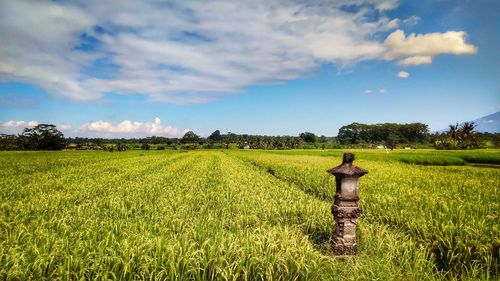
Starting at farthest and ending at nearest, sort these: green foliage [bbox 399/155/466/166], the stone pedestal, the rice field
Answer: green foliage [bbox 399/155/466/166] → the stone pedestal → the rice field

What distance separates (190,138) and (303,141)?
5702 cm

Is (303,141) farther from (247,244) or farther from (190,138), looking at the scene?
(247,244)

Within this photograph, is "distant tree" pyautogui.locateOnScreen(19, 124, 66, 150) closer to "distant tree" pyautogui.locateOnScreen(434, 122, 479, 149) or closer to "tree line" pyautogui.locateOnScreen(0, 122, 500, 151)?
"tree line" pyautogui.locateOnScreen(0, 122, 500, 151)

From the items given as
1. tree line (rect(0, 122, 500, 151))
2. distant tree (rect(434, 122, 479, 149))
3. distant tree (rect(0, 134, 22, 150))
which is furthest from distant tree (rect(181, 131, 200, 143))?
distant tree (rect(434, 122, 479, 149))

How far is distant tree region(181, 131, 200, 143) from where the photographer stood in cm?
15862

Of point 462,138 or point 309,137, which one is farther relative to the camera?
point 309,137

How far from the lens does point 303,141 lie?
152 m

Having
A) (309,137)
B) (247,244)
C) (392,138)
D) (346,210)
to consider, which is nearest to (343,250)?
(346,210)

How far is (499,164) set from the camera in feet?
102

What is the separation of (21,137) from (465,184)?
11711 centimetres

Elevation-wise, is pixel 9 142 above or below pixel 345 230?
above

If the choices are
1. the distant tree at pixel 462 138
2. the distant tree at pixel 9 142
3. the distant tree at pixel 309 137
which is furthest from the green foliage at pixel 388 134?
the distant tree at pixel 9 142

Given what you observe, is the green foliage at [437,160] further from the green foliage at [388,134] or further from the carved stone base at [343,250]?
the green foliage at [388,134]

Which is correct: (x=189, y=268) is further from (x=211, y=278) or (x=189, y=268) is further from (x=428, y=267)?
(x=428, y=267)
